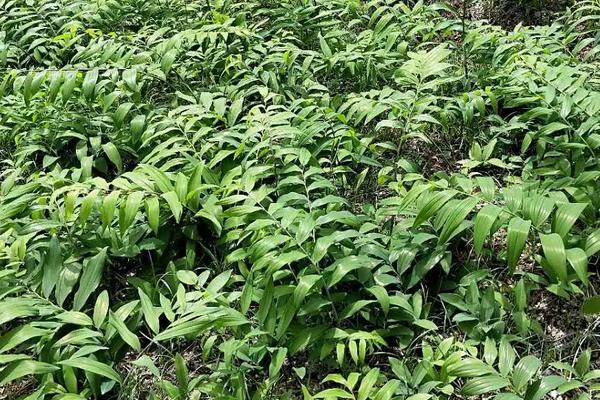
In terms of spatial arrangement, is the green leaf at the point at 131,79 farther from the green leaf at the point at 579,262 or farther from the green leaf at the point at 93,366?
the green leaf at the point at 579,262

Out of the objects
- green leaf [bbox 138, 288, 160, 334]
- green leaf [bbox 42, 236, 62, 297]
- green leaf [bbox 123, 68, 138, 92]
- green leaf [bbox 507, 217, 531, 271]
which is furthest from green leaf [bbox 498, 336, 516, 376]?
green leaf [bbox 123, 68, 138, 92]

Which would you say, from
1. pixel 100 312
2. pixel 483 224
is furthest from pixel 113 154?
pixel 483 224

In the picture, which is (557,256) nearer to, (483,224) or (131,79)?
(483,224)

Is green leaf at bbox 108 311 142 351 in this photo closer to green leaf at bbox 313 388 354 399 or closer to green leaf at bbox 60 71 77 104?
green leaf at bbox 313 388 354 399

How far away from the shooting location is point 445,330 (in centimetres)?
223

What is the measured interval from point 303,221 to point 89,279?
2.87 ft

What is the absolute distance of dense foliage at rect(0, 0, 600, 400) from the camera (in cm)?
203

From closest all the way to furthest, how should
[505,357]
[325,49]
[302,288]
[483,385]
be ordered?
[483,385]
[505,357]
[302,288]
[325,49]

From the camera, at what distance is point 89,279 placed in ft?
7.59

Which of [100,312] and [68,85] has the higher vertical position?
[68,85]

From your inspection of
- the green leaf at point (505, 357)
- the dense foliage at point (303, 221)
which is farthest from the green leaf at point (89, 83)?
the green leaf at point (505, 357)

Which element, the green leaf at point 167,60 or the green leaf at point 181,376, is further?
the green leaf at point 167,60

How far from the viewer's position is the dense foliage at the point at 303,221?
203 cm

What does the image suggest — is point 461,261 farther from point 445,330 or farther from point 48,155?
point 48,155
